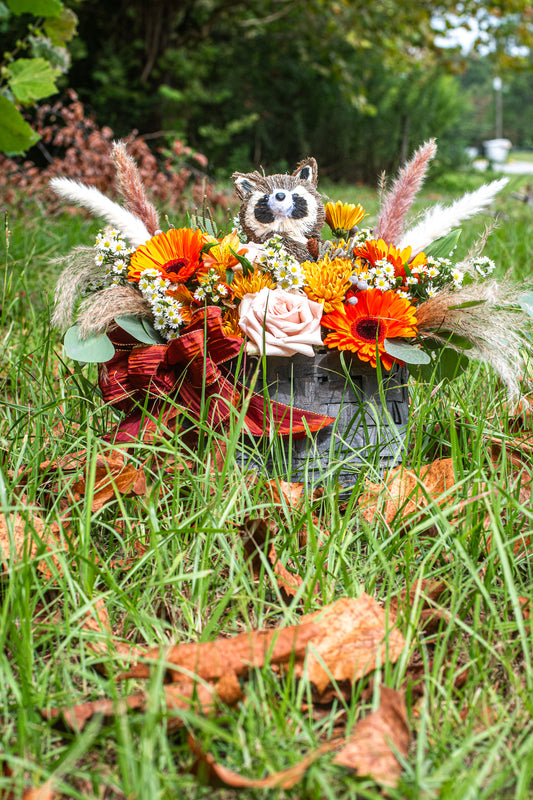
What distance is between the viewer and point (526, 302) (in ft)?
4.71

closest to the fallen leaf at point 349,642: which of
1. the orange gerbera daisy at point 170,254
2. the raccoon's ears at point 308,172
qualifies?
the orange gerbera daisy at point 170,254

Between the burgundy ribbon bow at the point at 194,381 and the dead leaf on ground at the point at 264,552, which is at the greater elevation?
the burgundy ribbon bow at the point at 194,381

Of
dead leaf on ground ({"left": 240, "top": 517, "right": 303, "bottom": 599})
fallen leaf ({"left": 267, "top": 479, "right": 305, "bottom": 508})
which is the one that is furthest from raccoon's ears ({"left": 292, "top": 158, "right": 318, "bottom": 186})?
dead leaf on ground ({"left": 240, "top": 517, "right": 303, "bottom": 599})

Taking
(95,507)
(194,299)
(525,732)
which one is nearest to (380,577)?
(525,732)

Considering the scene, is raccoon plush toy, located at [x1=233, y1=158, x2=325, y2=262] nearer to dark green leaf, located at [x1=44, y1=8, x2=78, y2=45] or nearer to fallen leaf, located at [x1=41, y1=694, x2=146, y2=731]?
fallen leaf, located at [x1=41, y1=694, x2=146, y2=731]

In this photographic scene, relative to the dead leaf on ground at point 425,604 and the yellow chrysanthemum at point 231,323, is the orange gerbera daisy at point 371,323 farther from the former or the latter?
the dead leaf on ground at point 425,604

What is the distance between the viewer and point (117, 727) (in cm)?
71

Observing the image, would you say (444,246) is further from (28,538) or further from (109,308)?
(28,538)

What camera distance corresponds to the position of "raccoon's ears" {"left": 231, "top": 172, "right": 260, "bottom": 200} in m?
1.48

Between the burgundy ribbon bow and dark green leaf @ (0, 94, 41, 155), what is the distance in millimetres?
1338

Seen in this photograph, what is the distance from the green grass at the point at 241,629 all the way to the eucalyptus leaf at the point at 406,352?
0.40 feet

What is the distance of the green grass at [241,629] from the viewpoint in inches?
27.6

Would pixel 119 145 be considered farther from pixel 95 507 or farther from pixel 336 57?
pixel 336 57

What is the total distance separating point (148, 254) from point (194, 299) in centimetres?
13
